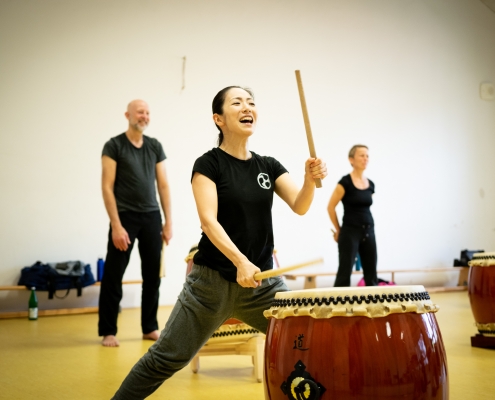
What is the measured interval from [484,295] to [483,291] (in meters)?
0.03

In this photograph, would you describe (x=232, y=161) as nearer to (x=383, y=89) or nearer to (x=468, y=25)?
(x=383, y=89)

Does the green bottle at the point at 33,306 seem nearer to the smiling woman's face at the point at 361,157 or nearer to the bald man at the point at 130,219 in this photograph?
the bald man at the point at 130,219

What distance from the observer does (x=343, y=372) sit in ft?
4.83

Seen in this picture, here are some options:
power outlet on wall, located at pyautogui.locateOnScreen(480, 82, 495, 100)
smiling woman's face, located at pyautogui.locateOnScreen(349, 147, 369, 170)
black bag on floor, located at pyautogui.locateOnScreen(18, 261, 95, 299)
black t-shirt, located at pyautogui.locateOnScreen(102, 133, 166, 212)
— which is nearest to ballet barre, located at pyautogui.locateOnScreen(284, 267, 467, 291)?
smiling woman's face, located at pyautogui.locateOnScreen(349, 147, 369, 170)

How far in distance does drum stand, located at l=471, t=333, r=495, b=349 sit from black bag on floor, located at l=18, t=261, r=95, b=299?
430cm

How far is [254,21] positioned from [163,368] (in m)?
6.94

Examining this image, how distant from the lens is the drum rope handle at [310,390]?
4.90 feet

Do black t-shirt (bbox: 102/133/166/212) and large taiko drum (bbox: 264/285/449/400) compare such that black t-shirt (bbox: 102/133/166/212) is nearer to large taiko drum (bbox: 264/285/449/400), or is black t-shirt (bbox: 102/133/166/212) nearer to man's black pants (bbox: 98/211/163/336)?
man's black pants (bbox: 98/211/163/336)

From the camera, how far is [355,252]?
5160 millimetres

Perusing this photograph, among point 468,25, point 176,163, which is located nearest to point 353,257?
point 176,163

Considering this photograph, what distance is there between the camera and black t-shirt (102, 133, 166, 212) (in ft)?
13.6

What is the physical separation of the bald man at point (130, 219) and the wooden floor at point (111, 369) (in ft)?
0.84

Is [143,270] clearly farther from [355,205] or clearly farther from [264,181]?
[264,181]

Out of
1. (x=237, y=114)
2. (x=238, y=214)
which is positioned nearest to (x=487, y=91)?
(x=237, y=114)
